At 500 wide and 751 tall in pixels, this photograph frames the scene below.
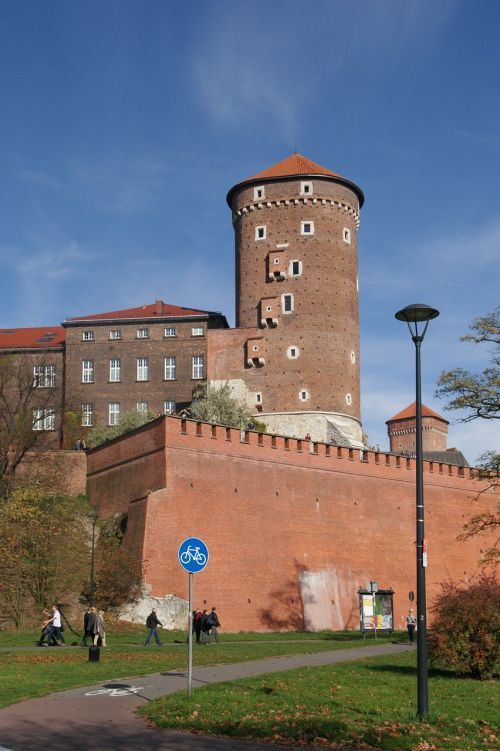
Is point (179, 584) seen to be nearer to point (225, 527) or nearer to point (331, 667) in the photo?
point (225, 527)

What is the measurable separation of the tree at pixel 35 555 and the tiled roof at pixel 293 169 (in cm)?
3309

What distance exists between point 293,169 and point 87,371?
2031 centimetres

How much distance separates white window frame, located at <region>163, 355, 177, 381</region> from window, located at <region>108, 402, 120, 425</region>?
3975mm

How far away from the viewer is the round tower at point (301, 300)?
207 feet

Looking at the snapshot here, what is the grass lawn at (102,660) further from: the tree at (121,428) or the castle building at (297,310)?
the castle building at (297,310)

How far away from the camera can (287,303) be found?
64.4m

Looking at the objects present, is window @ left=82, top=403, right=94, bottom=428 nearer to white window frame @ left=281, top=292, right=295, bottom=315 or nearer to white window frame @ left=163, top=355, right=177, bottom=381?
white window frame @ left=163, top=355, right=177, bottom=381

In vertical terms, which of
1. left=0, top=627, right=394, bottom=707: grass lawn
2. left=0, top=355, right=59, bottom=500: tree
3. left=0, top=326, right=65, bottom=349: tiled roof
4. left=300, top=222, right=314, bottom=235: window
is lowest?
left=0, top=627, right=394, bottom=707: grass lawn

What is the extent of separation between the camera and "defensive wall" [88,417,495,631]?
3934 centimetres

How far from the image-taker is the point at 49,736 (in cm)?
1255

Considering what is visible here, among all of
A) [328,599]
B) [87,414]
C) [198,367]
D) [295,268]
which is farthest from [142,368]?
[328,599]

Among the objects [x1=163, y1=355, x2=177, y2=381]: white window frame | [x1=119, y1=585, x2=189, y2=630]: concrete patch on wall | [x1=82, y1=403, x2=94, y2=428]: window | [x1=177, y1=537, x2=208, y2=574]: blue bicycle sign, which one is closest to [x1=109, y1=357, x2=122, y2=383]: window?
[x1=82, y1=403, x2=94, y2=428]: window

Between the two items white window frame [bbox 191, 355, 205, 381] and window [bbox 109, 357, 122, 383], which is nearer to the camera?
white window frame [bbox 191, 355, 205, 381]

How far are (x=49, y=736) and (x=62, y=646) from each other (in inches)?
609
